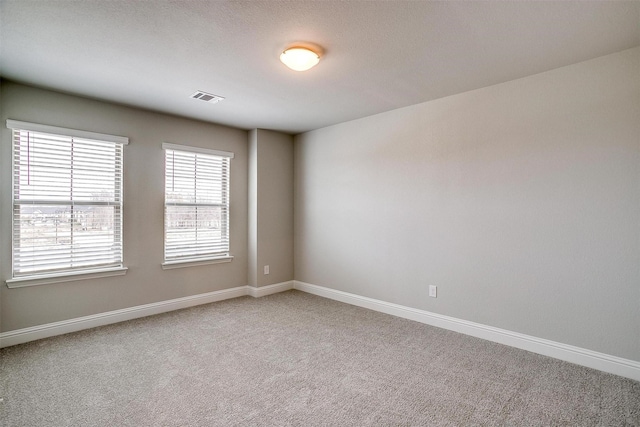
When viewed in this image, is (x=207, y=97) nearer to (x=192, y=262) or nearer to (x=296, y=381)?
(x=192, y=262)

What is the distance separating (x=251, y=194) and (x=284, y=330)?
2.23 meters

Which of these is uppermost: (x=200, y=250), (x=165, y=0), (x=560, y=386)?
(x=165, y=0)

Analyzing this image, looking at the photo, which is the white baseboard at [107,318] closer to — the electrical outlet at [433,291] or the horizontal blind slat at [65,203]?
the horizontal blind slat at [65,203]

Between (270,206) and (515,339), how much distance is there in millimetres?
3512

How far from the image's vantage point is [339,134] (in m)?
4.67

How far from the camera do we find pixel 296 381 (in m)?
2.45

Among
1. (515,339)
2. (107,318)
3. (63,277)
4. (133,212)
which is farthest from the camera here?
(133,212)

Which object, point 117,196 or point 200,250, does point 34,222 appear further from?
point 200,250

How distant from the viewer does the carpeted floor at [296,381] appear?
2.03 meters

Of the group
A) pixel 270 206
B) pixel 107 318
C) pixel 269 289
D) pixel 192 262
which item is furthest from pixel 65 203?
pixel 269 289

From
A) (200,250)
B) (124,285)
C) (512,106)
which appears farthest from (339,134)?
(124,285)

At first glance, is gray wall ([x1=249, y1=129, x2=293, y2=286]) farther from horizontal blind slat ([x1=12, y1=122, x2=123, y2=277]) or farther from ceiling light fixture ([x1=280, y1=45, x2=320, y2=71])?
ceiling light fixture ([x1=280, y1=45, x2=320, y2=71])

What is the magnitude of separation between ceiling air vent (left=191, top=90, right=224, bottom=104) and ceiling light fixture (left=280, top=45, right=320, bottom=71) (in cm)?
125

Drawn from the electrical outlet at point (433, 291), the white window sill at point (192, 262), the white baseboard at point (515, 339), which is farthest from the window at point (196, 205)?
the electrical outlet at point (433, 291)
